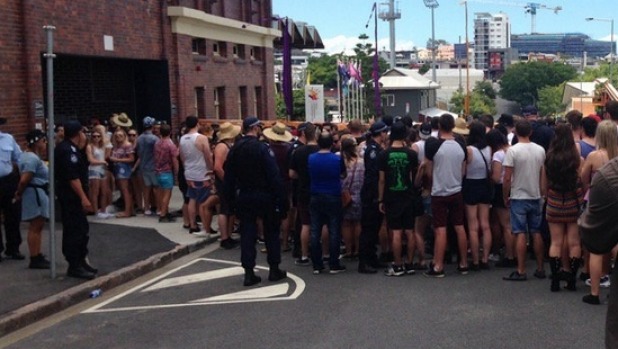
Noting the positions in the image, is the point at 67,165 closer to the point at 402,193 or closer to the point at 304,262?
the point at 304,262

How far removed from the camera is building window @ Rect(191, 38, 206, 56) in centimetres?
2481

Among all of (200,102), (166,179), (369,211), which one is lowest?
(369,211)

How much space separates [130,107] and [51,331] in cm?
1459

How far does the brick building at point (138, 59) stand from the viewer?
51.1 feet

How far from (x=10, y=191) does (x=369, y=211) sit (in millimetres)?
4458

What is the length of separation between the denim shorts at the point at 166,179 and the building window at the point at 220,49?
1254cm

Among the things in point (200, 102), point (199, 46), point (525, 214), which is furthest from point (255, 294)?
point (199, 46)

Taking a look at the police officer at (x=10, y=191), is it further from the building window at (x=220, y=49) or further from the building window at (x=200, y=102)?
the building window at (x=220, y=49)

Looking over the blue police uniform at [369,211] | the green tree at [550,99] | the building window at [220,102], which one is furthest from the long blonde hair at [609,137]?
the green tree at [550,99]

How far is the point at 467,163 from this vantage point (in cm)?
1023

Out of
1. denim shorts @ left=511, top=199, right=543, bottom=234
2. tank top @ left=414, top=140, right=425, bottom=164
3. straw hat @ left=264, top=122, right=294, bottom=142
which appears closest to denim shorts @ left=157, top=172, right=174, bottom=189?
straw hat @ left=264, top=122, right=294, bottom=142

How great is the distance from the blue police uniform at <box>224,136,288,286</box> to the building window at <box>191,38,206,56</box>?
1536cm

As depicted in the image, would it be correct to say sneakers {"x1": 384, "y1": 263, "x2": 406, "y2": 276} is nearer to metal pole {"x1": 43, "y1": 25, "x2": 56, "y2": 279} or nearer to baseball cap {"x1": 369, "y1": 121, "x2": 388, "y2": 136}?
baseball cap {"x1": 369, "y1": 121, "x2": 388, "y2": 136}

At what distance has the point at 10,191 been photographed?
10.7 metres
